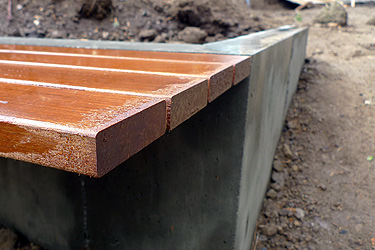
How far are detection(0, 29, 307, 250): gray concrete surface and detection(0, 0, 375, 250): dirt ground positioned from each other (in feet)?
1.68

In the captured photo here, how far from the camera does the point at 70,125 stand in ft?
2.23

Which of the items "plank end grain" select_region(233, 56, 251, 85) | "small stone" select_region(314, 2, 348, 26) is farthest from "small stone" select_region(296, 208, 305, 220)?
"small stone" select_region(314, 2, 348, 26)

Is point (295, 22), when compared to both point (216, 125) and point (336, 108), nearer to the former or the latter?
point (336, 108)

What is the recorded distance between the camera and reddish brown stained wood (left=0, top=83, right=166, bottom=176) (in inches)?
26.2

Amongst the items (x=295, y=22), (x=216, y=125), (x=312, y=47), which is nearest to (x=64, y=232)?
(x=216, y=125)

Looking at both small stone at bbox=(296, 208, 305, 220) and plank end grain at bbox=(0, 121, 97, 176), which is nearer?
plank end grain at bbox=(0, 121, 97, 176)

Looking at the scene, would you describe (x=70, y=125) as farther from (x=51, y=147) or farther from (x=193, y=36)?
(x=193, y=36)

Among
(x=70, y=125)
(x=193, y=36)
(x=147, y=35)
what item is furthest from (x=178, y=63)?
(x=147, y=35)

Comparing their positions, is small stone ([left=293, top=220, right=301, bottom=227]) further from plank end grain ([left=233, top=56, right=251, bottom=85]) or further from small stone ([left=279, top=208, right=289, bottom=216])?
plank end grain ([left=233, top=56, right=251, bottom=85])

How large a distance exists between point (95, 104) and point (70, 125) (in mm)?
150

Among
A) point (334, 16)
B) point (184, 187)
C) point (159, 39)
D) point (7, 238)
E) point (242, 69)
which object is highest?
point (334, 16)

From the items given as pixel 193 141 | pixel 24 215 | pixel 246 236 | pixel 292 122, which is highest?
pixel 193 141

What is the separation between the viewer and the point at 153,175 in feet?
6.22

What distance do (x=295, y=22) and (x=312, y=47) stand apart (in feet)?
9.24
